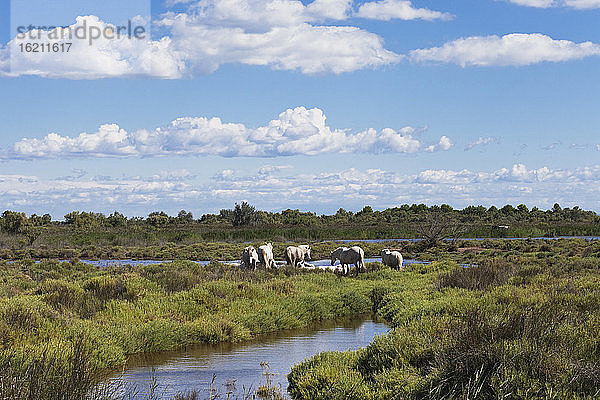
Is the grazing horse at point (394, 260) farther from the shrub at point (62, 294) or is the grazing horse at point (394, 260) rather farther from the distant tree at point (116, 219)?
the distant tree at point (116, 219)

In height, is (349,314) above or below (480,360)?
below

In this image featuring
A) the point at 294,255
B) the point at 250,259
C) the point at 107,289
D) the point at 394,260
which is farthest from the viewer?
the point at 294,255

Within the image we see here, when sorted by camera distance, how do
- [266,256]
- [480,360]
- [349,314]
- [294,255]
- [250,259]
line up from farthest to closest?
[294,255] < [266,256] < [250,259] < [349,314] < [480,360]

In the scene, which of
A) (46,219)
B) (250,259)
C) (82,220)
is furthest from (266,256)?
(46,219)

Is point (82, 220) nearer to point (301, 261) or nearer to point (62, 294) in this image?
point (301, 261)

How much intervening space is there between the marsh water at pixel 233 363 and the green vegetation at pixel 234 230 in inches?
1205

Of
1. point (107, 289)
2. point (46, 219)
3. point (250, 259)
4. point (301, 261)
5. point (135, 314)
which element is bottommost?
point (135, 314)

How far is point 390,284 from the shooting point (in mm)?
23484

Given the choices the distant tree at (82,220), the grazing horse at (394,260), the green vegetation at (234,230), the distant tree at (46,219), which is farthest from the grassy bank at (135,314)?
the distant tree at (46,219)

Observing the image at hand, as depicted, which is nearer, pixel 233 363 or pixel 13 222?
pixel 233 363

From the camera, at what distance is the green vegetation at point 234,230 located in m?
50.3

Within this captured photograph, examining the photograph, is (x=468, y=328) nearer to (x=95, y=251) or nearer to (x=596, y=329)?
(x=596, y=329)

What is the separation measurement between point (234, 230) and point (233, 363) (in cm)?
6099

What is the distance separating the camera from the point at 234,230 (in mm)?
73938
